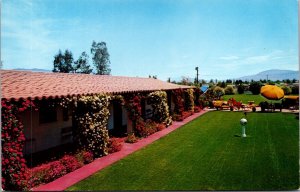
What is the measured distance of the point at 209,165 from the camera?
36.3ft

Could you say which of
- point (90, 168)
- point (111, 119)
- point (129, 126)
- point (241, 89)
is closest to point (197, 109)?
point (111, 119)

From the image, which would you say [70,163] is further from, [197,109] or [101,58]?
[101,58]

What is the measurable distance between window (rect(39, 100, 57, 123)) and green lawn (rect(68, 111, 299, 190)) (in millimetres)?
4026

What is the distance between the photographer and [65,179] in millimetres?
9703

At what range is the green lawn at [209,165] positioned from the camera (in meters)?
9.06

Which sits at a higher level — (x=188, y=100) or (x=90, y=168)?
(x=188, y=100)

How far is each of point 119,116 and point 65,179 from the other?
10.4 metres

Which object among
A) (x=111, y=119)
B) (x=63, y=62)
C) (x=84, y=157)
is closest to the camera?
(x=84, y=157)

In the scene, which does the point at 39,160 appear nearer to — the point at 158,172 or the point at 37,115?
the point at 37,115

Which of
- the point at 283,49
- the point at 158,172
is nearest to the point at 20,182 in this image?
the point at 158,172

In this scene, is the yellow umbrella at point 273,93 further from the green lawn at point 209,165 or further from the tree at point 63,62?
the tree at point 63,62

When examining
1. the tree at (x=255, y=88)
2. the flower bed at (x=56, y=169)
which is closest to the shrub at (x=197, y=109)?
the flower bed at (x=56, y=169)

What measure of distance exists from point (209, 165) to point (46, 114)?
736 centimetres

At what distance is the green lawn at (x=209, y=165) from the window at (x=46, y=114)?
159 inches
